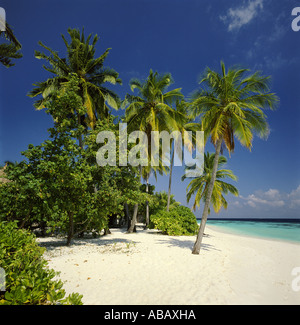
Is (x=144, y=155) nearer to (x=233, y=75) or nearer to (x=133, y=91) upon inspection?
(x=133, y=91)

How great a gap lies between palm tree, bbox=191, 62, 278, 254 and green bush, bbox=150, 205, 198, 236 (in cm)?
595

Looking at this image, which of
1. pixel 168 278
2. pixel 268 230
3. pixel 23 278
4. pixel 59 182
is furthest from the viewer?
pixel 268 230

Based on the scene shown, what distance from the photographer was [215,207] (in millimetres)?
16922

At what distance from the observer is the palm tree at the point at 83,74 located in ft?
41.7

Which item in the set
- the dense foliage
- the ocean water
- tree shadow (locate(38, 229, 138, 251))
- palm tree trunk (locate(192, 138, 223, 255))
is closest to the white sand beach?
palm tree trunk (locate(192, 138, 223, 255))

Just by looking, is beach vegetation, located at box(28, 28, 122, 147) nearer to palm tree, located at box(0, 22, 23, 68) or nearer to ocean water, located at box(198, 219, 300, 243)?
palm tree, located at box(0, 22, 23, 68)

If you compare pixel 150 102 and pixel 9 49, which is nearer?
pixel 9 49

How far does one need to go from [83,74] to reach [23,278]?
46.0 ft

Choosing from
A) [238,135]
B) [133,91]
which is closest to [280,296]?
[238,135]

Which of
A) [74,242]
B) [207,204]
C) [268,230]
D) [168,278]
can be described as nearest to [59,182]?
[74,242]

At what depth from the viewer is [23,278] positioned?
2.32 m

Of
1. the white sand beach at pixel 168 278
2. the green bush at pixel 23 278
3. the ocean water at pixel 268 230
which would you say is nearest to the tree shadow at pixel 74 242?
the white sand beach at pixel 168 278

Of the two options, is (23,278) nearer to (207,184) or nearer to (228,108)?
(228,108)

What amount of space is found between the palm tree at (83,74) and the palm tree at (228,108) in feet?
23.8
